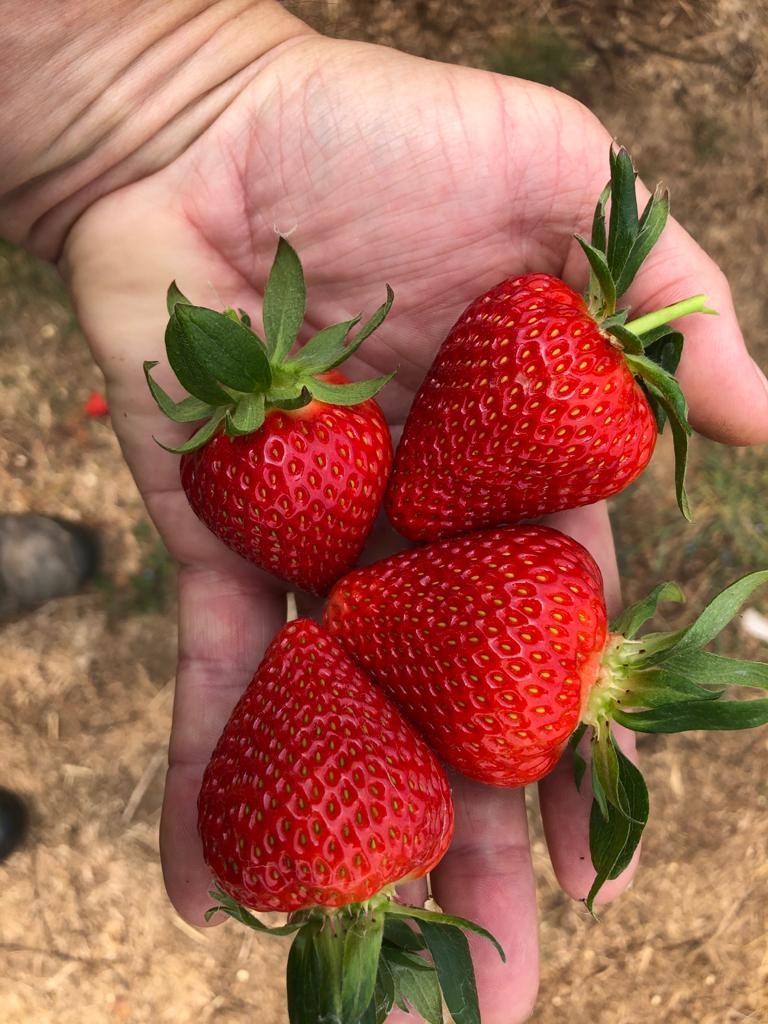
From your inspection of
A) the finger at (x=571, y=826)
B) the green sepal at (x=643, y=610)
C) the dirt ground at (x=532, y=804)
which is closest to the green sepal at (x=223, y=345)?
the green sepal at (x=643, y=610)

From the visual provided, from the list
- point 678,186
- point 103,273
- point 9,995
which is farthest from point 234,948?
point 678,186

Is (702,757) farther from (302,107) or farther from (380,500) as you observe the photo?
(302,107)

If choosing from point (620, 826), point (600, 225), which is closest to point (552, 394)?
point (600, 225)

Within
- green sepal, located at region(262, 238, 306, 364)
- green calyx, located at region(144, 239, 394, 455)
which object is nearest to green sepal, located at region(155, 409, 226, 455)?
green calyx, located at region(144, 239, 394, 455)

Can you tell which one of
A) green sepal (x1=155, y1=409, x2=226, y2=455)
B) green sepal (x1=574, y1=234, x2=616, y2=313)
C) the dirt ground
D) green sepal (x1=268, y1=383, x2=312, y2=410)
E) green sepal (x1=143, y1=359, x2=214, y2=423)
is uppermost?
green sepal (x1=574, y1=234, x2=616, y2=313)

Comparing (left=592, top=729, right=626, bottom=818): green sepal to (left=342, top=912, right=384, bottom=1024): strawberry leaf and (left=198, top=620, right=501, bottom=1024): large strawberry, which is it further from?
(left=342, top=912, right=384, bottom=1024): strawberry leaf

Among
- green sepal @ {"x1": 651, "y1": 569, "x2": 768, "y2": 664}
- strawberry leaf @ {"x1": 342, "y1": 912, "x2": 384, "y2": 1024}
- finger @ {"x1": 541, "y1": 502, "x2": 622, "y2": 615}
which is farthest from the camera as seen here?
finger @ {"x1": 541, "y1": 502, "x2": 622, "y2": 615}

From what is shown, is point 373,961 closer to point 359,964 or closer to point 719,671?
point 359,964
